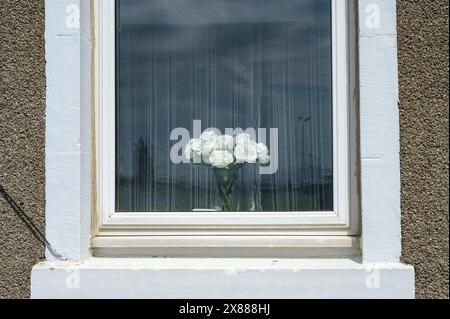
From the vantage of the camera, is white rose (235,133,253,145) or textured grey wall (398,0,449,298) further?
white rose (235,133,253,145)

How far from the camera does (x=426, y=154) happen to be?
269cm

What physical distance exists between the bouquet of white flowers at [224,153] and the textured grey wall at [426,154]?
0.73 metres

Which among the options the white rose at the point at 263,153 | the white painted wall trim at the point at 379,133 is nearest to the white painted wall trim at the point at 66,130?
the white rose at the point at 263,153

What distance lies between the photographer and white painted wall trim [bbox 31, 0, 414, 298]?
2.67 metres

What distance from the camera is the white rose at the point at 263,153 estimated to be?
2.96 m

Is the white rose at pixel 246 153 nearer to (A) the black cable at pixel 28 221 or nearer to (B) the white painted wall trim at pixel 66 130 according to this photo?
(B) the white painted wall trim at pixel 66 130

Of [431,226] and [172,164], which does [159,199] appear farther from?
[431,226]

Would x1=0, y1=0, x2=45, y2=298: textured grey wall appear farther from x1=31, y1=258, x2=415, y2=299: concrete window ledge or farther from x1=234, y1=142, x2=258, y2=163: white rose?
x1=234, y1=142, x2=258, y2=163: white rose

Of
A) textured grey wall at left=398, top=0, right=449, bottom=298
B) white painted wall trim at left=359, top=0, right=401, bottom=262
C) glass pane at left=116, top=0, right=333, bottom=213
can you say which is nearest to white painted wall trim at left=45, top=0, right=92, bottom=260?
glass pane at left=116, top=0, right=333, bottom=213

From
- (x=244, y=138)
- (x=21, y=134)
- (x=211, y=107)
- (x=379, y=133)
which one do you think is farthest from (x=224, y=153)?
(x=21, y=134)

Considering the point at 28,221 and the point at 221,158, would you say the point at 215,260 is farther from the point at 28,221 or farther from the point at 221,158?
the point at 28,221

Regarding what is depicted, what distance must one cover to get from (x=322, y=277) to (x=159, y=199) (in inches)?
35.8

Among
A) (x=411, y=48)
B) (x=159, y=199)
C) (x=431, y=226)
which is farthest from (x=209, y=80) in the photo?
(x=431, y=226)

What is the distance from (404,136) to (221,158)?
918 mm
